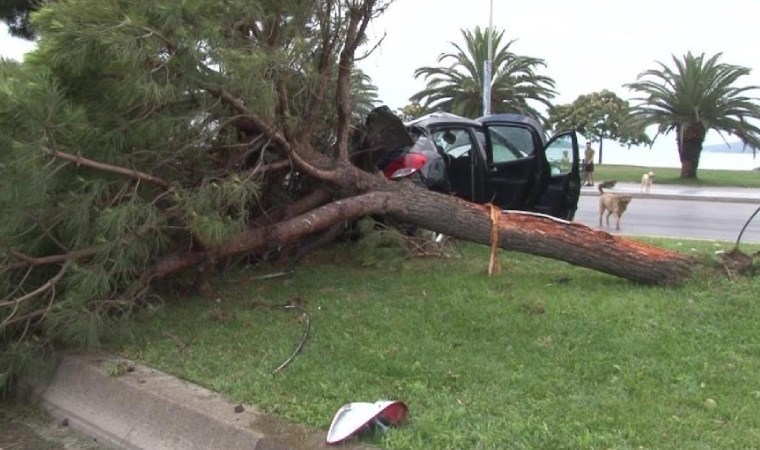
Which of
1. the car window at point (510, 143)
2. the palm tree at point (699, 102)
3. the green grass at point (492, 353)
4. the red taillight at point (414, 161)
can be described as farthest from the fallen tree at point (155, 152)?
the palm tree at point (699, 102)

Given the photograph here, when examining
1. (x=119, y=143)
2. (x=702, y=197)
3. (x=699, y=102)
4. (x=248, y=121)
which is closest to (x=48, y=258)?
(x=119, y=143)

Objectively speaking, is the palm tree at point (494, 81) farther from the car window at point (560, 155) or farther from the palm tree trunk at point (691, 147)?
the car window at point (560, 155)

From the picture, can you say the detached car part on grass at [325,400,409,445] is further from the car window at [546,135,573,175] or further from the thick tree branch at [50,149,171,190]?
the car window at [546,135,573,175]

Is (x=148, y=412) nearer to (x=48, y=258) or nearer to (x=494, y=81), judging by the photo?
(x=48, y=258)

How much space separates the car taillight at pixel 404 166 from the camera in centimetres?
772

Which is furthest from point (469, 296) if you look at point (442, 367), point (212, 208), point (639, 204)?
point (639, 204)

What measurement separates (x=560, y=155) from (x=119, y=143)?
19.2 feet

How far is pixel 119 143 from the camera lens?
5168mm

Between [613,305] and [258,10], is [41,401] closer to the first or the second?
[258,10]

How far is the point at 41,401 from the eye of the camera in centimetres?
527

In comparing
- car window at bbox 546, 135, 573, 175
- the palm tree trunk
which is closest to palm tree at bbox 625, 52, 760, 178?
the palm tree trunk

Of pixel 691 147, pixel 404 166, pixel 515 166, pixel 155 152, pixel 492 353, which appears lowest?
pixel 691 147

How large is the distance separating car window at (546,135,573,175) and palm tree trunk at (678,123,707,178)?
1069 inches

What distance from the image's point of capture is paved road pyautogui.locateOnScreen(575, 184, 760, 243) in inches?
603
